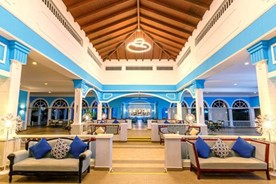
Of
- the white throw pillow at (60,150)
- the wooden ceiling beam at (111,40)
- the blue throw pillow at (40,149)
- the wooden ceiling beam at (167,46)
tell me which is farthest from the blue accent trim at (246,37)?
the wooden ceiling beam at (111,40)

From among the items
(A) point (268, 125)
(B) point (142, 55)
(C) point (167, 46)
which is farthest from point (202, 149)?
(B) point (142, 55)

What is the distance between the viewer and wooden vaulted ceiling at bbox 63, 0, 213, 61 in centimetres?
790

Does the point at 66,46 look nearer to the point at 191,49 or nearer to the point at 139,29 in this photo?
the point at 139,29

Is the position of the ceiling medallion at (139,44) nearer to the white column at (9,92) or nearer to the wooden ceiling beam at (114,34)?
the wooden ceiling beam at (114,34)

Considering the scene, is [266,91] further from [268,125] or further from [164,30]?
[164,30]

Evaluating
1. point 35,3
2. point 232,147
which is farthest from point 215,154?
point 35,3

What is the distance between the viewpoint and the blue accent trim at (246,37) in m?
4.01

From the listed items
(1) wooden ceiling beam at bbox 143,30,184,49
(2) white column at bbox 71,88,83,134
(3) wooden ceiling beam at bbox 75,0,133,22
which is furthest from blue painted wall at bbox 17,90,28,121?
(1) wooden ceiling beam at bbox 143,30,184,49

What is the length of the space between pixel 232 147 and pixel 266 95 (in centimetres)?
154

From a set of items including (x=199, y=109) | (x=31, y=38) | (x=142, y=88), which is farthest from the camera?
(x=142, y=88)

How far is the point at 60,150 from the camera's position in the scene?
4.06 metres

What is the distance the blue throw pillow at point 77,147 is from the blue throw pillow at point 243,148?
3700 mm

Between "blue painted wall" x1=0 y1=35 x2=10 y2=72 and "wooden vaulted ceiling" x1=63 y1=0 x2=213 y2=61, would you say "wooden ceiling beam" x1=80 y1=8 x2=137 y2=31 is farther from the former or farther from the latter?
"blue painted wall" x1=0 y1=35 x2=10 y2=72

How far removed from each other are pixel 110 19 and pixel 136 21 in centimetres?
211
